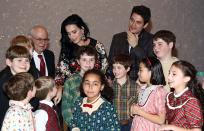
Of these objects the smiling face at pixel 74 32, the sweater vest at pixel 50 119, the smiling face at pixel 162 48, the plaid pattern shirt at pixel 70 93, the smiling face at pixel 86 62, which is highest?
the smiling face at pixel 74 32

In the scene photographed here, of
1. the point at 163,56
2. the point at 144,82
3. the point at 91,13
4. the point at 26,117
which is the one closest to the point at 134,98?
the point at 144,82

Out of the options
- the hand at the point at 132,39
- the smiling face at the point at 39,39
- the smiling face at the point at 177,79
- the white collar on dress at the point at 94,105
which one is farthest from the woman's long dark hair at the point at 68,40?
the smiling face at the point at 177,79

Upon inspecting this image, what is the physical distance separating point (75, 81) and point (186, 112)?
1.10 m

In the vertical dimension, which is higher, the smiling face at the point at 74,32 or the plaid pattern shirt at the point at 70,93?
→ the smiling face at the point at 74,32

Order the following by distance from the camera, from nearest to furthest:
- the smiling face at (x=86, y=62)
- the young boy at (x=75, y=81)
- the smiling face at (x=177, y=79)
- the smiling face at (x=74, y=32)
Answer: the smiling face at (x=177, y=79), the young boy at (x=75, y=81), the smiling face at (x=86, y=62), the smiling face at (x=74, y=32)

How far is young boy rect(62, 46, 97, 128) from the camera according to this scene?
384 centimetres

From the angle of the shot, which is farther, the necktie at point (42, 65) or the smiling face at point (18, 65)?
the necktie at point (42, 65)

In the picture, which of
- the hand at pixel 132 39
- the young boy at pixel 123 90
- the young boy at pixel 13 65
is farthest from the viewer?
the hand at pixel 132 39

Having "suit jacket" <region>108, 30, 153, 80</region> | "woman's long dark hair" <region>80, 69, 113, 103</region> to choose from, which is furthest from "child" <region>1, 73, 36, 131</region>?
"suit jacket" <region>108, 30, 153, 80</region>

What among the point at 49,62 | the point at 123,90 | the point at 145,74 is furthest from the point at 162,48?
the point at 49,62

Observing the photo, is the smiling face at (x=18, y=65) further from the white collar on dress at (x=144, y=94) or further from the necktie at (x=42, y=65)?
the white collar on dress at (x=144, y=94)

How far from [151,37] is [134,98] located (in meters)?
0.80

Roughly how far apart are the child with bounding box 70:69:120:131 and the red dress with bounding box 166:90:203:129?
0.47m

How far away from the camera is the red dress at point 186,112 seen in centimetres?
328
